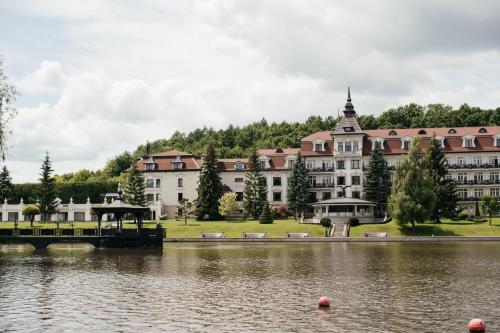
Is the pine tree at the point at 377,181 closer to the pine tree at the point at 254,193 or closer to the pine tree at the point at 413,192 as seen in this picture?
the pine tree at the point at 413,192

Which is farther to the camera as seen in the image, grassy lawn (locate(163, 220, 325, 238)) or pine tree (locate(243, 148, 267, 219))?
pine tree (locate(243, 148, 267, 219))

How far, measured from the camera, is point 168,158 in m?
107

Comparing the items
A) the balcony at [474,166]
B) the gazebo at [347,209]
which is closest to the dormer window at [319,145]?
the gazebo at [347,209]

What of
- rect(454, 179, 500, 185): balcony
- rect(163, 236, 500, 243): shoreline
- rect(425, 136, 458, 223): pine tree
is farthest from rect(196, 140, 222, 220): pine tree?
rect(454, 179, 500, 185): balcony

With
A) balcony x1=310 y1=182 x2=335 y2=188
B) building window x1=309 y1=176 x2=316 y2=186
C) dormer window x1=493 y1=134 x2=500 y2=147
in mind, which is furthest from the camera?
building window x1=309 y1=176 x2=316 y2=186

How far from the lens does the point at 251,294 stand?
89.0ft

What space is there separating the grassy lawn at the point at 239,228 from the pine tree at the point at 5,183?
35.1 meters

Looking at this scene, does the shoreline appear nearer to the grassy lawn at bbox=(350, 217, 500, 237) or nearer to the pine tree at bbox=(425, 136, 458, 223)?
the grassy lawn at bbox=(350, 217, 500, 237)

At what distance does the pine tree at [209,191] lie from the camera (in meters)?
92.2

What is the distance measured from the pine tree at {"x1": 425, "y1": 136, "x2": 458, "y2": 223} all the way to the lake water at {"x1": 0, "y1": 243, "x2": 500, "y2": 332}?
39197mm

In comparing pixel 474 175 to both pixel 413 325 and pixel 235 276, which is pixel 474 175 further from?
pixel 413 325

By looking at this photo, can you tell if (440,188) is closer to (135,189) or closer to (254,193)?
(254,193)

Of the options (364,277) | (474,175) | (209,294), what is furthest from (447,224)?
(209,294)

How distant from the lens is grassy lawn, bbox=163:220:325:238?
7744 cm
